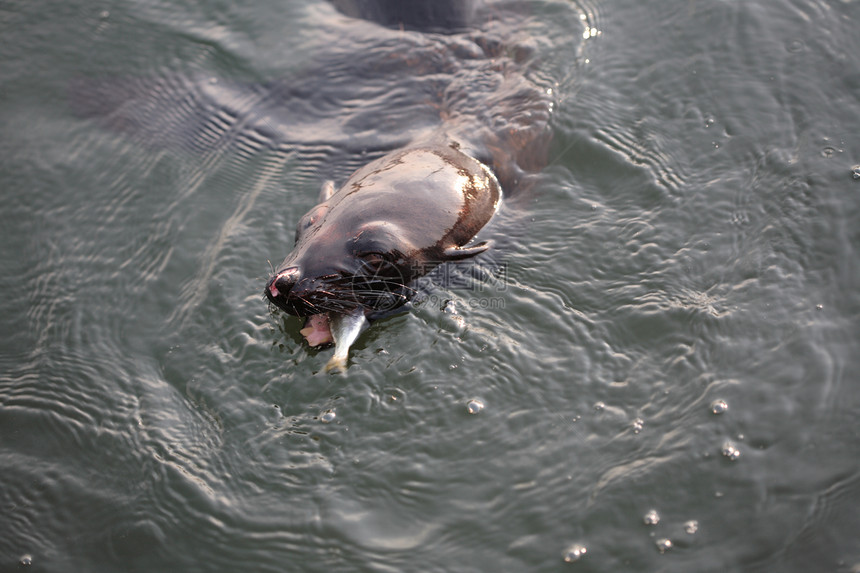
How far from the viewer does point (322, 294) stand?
12.2 feet

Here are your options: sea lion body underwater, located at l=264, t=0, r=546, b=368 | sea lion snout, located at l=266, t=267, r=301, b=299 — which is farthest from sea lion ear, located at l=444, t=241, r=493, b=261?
sea lion snout, located at l=266, t=267, r=301, b=299

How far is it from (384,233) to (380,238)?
4 centimetres

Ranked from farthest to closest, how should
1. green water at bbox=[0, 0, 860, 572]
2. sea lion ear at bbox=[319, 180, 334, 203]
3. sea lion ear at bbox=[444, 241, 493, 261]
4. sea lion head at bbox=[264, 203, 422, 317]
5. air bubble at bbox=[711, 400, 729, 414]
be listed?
sea lion ear at bbox=[319, 180, 334, 203], sea lion ear at bbox=[444, 241, 493, 261], sea lion head at bbox=[264, 203, 422, 317], air bubble at bbox=[711, 400, 729, 414], green water at bbox=[0, 0, 860, 572]

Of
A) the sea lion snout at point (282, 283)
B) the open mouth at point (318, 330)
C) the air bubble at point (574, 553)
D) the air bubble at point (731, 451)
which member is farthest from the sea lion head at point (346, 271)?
the air bubble at point (731, 451)

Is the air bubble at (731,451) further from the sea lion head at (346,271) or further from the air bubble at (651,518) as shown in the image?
the sea lion head at (346,271)

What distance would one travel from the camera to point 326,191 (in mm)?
4516

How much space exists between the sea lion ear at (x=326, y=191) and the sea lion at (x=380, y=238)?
0.02 meters

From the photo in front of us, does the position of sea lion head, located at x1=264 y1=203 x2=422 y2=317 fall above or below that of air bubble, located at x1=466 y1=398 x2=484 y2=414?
above

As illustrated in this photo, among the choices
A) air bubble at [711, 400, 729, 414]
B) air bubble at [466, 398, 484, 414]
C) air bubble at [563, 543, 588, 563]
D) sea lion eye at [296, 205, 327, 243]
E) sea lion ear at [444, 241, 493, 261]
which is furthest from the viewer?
sea lion eye at [296, 205, 327, 243]

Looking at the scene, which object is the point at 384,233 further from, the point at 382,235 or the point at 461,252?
the point at 461,252

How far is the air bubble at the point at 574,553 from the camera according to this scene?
3010 millimetres

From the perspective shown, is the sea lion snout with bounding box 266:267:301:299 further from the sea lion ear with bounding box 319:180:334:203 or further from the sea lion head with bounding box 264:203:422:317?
the sea lion ear with bounding box 319:180:334:203

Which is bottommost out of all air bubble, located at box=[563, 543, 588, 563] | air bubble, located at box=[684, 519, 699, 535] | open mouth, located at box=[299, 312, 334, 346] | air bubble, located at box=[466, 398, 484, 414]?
open mouth, located at box=[299, 312, 334, 346]

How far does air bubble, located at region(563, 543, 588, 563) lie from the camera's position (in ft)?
9.87
